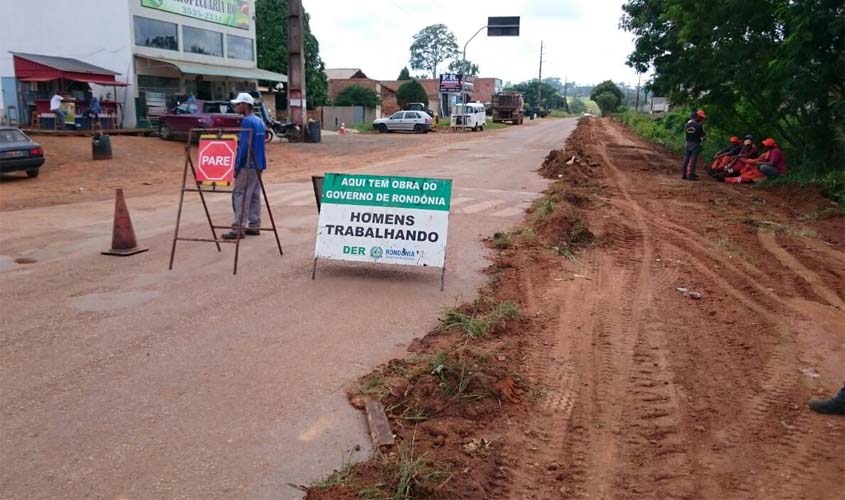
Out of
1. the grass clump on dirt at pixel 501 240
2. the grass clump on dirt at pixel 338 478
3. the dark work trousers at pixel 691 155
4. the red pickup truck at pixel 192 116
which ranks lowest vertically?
the grass clump on dirt at pixel 338 478

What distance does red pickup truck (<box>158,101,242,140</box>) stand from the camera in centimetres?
2452

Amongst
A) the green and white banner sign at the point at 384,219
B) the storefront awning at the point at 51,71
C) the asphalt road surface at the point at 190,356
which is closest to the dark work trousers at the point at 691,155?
the asphalt road surface at the point at 190,356

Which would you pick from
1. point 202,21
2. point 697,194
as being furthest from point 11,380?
point 202,21

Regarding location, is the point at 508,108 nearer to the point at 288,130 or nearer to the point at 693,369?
the point at 288,130

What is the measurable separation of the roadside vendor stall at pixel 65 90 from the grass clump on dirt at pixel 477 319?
24556 millimetres

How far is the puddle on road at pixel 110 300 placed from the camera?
634 centimetres

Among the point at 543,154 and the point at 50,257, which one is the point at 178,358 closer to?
the point at 50,257

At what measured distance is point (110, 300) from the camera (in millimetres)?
6566

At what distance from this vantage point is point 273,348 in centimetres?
536

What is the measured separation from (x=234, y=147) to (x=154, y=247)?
220cm

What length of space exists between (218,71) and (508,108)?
117 feet

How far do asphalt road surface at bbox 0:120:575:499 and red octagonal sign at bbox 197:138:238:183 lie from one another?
1.09 meters

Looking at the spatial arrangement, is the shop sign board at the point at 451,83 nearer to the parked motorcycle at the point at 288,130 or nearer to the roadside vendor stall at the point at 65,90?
the parked motorcycle at the point at 288,130

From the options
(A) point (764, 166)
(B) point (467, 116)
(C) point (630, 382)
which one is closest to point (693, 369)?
(C) point (630, 382)
